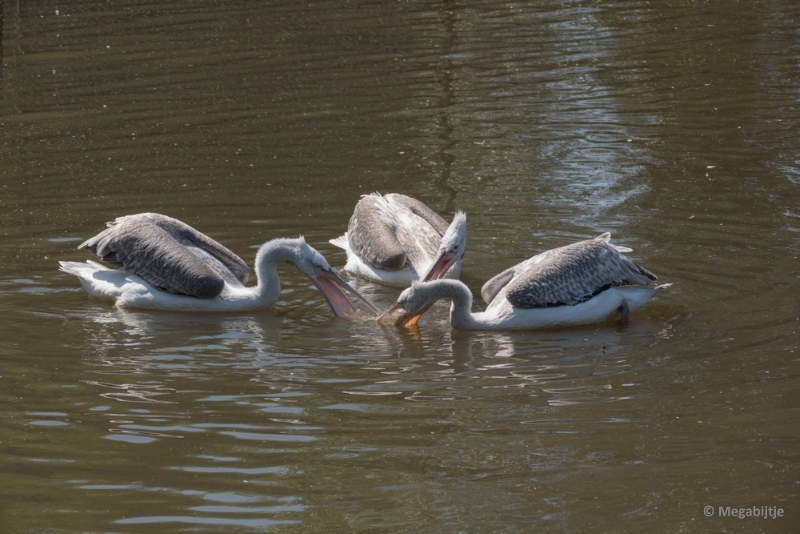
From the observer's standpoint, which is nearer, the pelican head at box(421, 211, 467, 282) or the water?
the water

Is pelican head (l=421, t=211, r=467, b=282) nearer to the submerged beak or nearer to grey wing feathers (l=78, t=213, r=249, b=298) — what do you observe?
the submerged beak

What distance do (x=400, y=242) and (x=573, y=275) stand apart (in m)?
1.93

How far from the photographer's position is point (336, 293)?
8836 millimetres

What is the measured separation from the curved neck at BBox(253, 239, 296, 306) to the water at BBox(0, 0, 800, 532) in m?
0.18

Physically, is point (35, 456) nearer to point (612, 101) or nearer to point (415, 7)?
point (612, 101)

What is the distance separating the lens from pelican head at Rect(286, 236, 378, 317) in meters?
8.77

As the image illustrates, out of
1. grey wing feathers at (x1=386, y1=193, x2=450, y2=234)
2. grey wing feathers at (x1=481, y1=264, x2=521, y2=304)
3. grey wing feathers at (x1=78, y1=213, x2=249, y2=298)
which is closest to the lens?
grey wing feathers at (x1=481, y1=264, x2=521, y2=304)

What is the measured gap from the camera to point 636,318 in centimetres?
848

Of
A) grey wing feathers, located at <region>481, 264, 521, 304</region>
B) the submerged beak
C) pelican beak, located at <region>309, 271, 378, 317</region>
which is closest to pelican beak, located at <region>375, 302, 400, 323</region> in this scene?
the submerged beak

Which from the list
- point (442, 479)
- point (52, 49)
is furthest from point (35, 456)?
point (52, 49)

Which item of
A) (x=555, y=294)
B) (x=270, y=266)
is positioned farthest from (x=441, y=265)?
(x=270, y=266)

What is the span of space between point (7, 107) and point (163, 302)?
21.5 ft

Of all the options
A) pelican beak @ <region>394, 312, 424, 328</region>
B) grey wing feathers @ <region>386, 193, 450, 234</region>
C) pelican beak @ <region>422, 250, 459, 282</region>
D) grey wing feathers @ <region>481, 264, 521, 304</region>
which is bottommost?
pelican beak @ <region>394, 312, 424, 328</region>

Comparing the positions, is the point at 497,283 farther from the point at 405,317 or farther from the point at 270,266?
the point at 270,266
